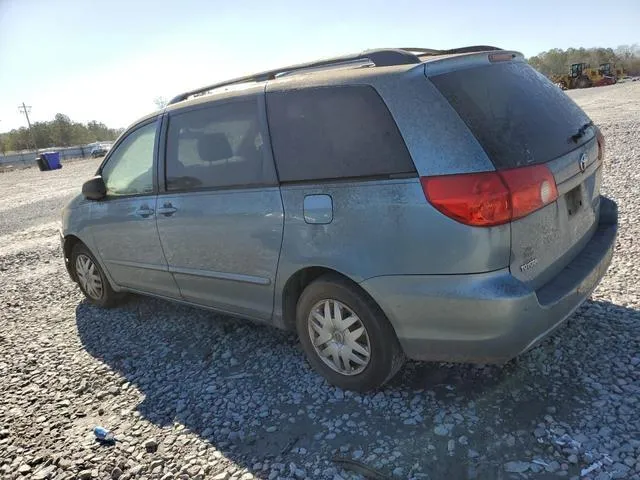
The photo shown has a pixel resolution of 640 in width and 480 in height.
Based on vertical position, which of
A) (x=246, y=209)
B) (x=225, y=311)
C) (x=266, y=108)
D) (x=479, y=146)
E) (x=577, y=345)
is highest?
(x=266, y=108)

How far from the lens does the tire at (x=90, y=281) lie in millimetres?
4941

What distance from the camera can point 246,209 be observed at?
3170 mm

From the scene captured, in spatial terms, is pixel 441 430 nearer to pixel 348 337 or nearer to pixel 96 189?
pixel 348 337

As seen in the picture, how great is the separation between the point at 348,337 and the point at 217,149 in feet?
5.14

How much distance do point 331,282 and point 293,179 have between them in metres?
0.65

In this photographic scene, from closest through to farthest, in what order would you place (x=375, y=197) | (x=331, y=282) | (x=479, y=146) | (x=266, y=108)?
1. (x=479, y=146)
2. (x=375, y=197)
3. (x=331, y=282)
4. (x=266, y=108)

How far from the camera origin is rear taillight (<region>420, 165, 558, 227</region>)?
2.28 meters

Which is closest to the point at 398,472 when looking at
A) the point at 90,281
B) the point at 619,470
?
the point at 619,470

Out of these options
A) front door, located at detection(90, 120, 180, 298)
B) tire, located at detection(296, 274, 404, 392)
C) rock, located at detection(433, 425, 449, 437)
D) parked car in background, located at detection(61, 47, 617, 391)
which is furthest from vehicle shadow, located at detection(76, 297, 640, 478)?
front door, located at detection(90, 120, 180, 298)

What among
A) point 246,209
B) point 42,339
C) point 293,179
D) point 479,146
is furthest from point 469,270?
point 42,339

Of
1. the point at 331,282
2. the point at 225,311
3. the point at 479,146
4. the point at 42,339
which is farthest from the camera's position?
the point at 42,339

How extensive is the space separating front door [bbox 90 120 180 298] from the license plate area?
2.87 meters

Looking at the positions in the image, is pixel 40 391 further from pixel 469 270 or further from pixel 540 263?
pixel 540 263

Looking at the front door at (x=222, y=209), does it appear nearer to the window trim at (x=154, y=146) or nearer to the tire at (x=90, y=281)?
the window trim at (x=154, y=146)
